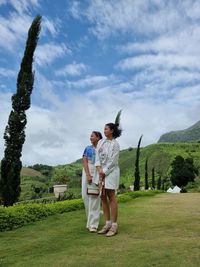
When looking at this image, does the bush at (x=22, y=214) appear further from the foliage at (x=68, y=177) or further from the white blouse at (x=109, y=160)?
the foliage at (x=68, y=177)

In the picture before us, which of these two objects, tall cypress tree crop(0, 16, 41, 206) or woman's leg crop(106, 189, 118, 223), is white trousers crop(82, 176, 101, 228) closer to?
woman's leg crop(106, 189, 118, 223)

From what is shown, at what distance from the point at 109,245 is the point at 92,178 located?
1799mm

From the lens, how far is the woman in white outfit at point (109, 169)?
691 centimetres

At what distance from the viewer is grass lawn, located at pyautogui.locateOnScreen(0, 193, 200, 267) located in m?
4.88

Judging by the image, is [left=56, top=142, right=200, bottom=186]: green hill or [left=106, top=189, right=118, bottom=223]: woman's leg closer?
[left=106, top=189, right=118, bottom=223]: woman's leg

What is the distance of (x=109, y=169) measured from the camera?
23.1ft

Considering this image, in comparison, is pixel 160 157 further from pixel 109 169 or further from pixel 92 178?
pixel 109 169

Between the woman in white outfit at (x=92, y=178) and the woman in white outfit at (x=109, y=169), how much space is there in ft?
0.86

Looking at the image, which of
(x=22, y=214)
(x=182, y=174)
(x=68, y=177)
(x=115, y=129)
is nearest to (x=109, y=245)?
(x=115, y=129)

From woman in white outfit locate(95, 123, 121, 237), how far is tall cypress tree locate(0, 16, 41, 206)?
22.1 feet

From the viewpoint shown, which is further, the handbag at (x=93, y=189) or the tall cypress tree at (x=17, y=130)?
the tall cypress tree at (x=17, y=130)

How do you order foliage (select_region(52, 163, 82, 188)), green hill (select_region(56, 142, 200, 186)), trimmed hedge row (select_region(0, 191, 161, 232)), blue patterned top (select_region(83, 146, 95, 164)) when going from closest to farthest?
blue patterned top (select_region(83, 146, 95, 164)), trimmed hedge row (select_region(0, 191, 161, 232)), foliage (select_region(52, 163, 82, 188)), green hill (select_region(56, 142, 200, 186))

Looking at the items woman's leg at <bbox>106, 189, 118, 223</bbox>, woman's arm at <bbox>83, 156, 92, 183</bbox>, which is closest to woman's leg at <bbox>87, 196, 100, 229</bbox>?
woman's arm at <bbox>83, 156, 92, 183</bbox>

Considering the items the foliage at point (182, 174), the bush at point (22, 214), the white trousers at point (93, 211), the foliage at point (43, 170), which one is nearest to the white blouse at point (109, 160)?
the white trousers at point (93, 211)
